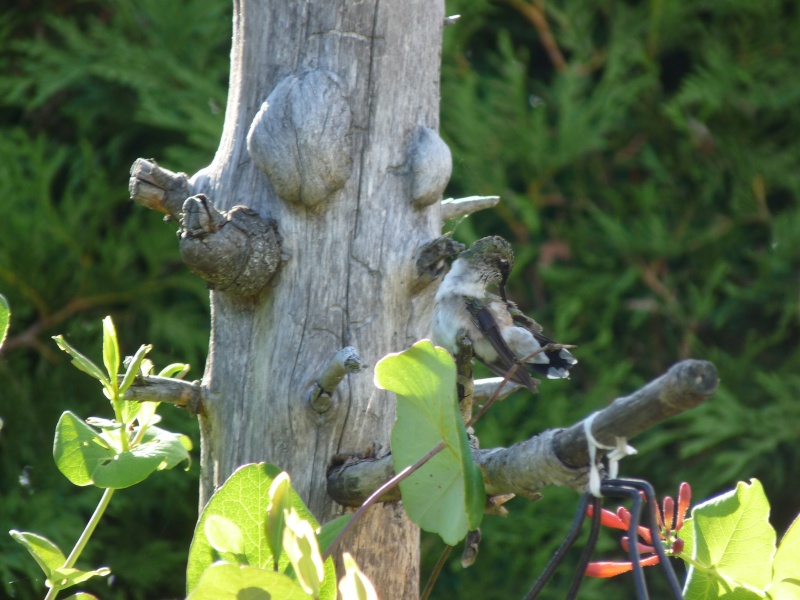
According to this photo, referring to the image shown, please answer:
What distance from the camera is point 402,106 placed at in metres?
1.11

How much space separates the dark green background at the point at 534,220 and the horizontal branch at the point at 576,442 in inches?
52.6

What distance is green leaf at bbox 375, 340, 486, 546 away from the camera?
0.73 metres

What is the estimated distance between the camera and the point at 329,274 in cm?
106

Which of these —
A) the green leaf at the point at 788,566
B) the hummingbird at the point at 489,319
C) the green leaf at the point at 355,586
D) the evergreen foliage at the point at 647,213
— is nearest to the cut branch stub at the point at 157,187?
the hummingbird at the point at 489,319

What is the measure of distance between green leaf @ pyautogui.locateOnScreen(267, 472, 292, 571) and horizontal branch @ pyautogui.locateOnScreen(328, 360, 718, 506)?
211 mm

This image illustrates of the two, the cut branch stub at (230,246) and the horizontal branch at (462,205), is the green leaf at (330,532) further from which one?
the horizontal branch at (462,205)

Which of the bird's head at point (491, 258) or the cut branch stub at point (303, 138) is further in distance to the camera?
the bird's head at point (491, 258)

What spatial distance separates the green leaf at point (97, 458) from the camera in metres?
0.84

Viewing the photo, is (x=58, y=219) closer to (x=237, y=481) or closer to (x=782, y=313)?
(x=237, y=481)

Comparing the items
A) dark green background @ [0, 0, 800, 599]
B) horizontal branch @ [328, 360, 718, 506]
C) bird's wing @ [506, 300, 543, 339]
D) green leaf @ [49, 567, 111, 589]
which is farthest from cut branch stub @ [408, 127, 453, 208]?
dark green background @ [0, 0, 800, 599]

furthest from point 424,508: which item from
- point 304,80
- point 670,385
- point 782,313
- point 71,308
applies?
point 782,313

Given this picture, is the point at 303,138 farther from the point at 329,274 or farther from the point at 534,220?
the point at 534,220

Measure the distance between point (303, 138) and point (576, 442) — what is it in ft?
1.69

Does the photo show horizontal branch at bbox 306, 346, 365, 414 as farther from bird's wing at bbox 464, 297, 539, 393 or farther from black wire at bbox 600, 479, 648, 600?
black wire at bbox 600, 479, 648, 600
